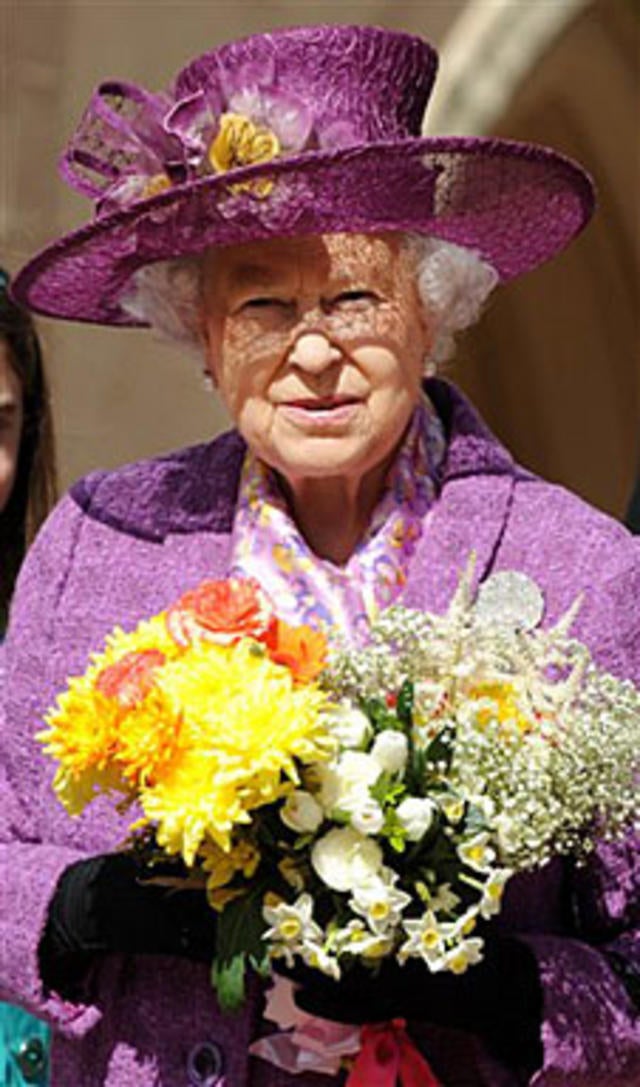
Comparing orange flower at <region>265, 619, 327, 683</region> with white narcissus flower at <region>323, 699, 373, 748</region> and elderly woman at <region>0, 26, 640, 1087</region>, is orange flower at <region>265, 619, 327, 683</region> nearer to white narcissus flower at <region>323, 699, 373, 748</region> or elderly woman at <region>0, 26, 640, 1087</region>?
white narcissus flower at <region>323, 699, 373, 748</region>

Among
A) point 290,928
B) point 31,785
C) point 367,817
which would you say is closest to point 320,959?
point 290,928

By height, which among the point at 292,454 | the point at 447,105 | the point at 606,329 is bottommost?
the point at 606,329

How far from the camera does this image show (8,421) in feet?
11.2

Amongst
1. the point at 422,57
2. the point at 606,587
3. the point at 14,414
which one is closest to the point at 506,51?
the point at 14,414

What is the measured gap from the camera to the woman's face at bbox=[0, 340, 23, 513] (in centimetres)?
339

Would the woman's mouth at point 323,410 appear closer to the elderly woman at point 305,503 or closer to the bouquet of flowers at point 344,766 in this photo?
the elderly woman at point 305,503

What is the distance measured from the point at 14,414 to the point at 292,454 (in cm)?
93

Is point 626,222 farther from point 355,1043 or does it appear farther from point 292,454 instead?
point 355,1043

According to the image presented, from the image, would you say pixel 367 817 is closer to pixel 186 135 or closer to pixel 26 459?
pixel 186 135

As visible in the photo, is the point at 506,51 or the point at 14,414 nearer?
the point at 14,414

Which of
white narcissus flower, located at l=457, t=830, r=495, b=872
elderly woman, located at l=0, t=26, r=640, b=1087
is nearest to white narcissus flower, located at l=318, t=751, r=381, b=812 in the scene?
white narcissus flower, located at l=457, t=830, r=495, b=872

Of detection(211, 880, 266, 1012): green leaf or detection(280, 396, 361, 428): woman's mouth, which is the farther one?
detection(280, 396, 361, 428): woman's mouth

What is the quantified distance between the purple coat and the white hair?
14 centimetres

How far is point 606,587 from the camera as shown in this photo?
2578 mm
